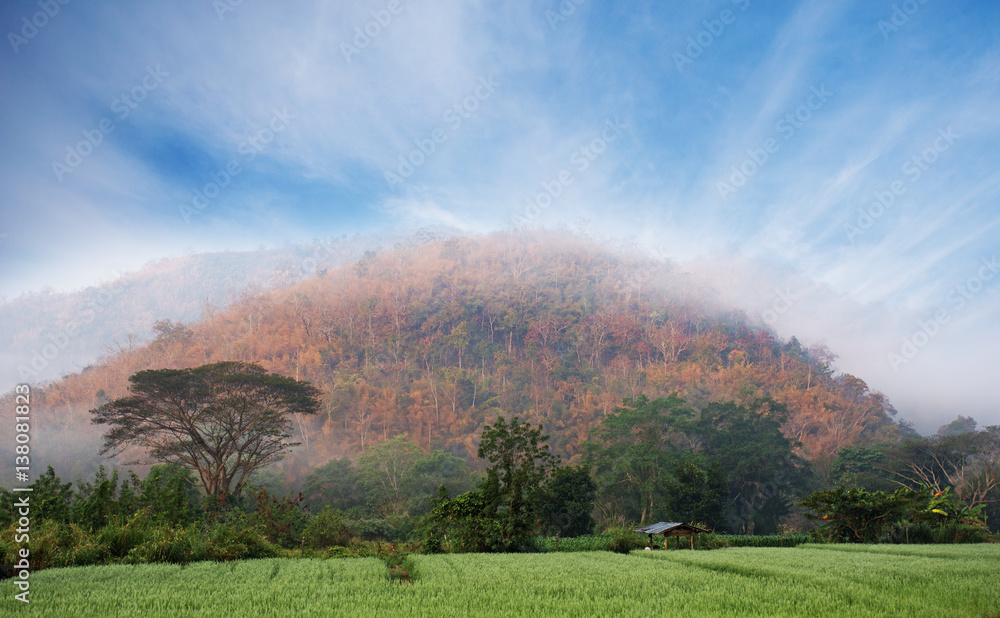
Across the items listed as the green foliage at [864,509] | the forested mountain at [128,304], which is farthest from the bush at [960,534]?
the forested mountain at [128,304]

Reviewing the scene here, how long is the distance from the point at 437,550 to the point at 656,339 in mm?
63758

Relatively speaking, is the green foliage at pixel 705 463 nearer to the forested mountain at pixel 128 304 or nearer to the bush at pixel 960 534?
the bush at pixel 960 534

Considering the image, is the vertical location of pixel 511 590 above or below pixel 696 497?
above

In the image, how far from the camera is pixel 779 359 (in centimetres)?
8062

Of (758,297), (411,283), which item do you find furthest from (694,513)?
(758,297)

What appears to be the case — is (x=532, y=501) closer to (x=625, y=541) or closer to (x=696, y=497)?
(x=625, y=541)

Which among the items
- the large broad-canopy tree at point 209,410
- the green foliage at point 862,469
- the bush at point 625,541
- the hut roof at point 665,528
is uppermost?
the large broad-canopy tree at point 209,410

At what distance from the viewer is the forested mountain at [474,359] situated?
5950 cm

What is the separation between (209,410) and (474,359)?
163 feet

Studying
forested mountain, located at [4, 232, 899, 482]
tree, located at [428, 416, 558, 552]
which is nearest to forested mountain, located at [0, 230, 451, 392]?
forested mountain, located at [4, 232, 899, 482]

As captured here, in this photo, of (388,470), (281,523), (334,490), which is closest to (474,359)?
(388,470)

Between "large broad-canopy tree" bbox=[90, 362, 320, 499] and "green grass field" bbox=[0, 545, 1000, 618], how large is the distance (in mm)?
21825

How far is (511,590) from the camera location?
927 cm

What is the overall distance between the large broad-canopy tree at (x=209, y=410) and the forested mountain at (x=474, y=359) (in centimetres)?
1999
